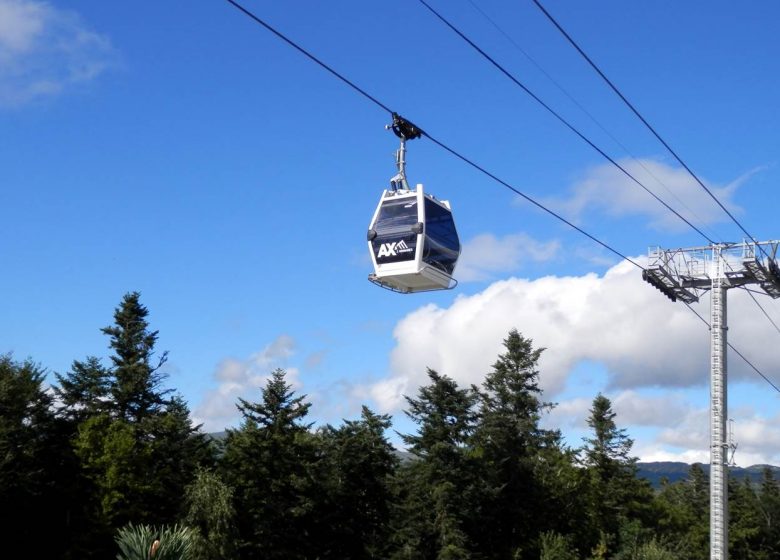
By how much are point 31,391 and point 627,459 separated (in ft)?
185

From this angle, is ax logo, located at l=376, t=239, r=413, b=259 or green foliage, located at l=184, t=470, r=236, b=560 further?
green foliage, located at l=184, t=470, r=236, b=560

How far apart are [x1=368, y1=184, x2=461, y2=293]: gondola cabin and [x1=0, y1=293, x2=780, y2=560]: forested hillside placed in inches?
1223

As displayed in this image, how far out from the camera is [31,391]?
206 feet

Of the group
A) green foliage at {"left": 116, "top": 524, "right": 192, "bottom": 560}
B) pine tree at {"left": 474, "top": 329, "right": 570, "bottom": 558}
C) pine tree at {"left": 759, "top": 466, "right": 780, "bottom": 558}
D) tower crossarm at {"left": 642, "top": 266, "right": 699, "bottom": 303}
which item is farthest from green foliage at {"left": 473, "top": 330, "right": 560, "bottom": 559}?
green foliage at {"left": 116, "top": 524, "right": 192, "bottom": 560}

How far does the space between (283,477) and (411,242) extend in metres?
43.0

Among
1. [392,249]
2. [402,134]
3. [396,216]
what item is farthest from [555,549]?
[402,134]

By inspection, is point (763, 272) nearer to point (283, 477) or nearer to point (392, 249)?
point (392, 249)

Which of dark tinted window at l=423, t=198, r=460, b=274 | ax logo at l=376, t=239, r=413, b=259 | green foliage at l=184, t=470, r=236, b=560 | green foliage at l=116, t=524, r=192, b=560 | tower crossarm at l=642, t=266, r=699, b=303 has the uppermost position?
tower crossarm at l=642, t=266, r=699, b=303

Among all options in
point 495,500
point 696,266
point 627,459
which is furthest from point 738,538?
point 696,266

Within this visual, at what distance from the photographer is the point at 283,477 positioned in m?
64.9

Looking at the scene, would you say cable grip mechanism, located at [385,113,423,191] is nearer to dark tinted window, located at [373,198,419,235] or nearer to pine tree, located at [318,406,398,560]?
dark tinted window, located at [373,198,419,235]

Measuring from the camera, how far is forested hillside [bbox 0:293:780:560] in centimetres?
6000

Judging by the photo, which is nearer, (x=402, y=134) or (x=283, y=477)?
(x=402, y=134)

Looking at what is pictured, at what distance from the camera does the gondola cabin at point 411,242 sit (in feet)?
82.7
